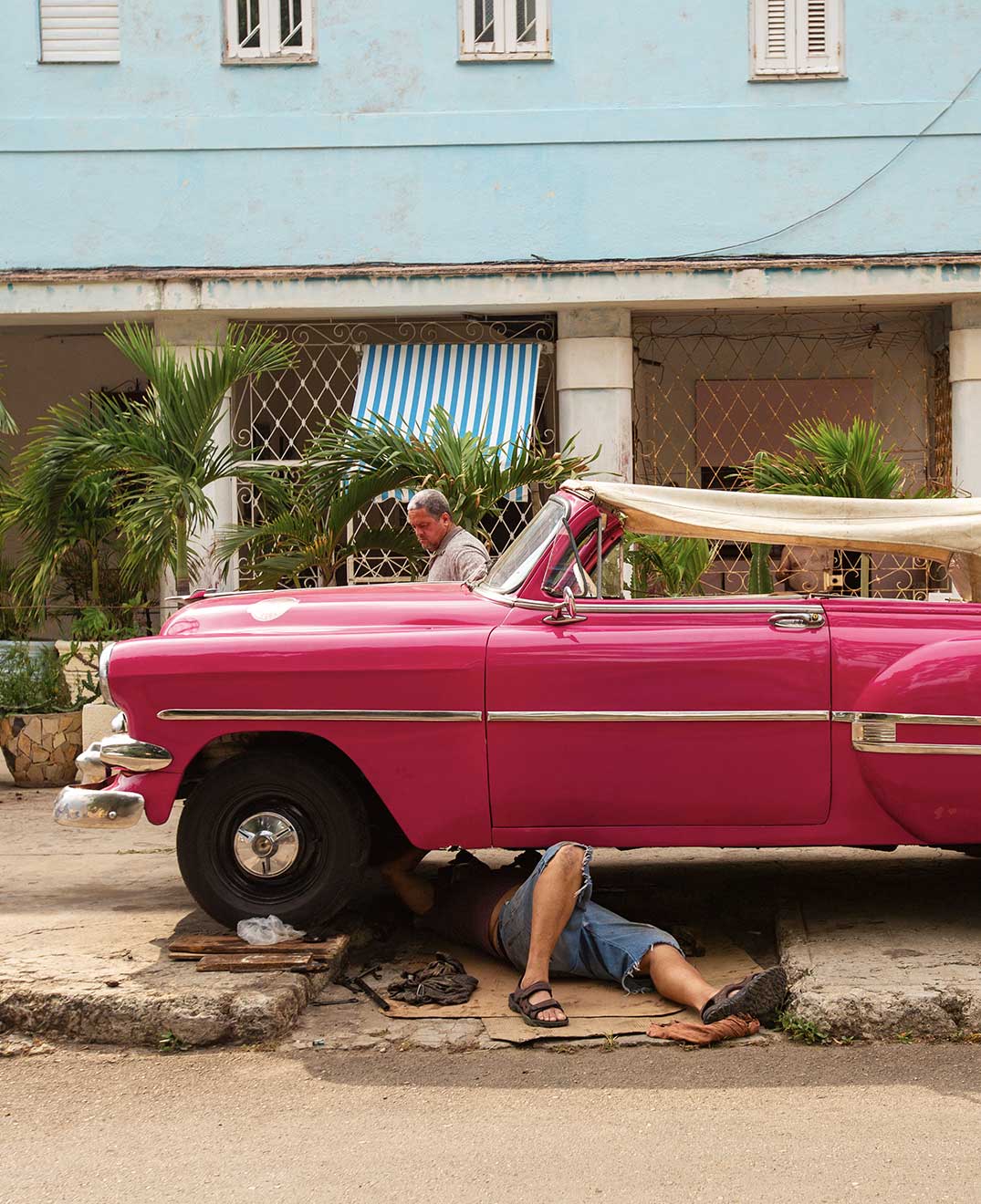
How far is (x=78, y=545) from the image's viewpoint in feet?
38.7

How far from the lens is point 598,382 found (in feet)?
35.5

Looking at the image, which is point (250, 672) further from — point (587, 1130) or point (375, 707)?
point (587, 1130)

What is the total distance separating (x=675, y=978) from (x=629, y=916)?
1.11m

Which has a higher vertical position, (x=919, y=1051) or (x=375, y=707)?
(x=375, y=707)

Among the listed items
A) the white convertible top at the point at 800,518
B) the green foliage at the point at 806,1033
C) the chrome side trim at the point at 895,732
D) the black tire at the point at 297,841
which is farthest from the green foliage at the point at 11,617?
the green foliage at the point at 806,1033

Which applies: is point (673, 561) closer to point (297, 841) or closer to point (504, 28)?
point (297, 841)

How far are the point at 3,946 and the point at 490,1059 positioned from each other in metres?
1.99

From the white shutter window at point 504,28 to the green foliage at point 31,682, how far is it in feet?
17.6

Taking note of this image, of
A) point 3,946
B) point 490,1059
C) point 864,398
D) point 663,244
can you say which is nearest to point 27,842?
point 3,946

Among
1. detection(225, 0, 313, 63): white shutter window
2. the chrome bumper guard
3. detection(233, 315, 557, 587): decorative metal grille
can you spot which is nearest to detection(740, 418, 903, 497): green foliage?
detection(233, 315, 557, 587): decorative metal grille

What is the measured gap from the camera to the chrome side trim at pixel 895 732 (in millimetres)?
5148

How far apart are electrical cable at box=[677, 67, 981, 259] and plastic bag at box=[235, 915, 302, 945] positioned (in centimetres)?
692

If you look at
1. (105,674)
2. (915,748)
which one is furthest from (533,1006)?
(105,674)

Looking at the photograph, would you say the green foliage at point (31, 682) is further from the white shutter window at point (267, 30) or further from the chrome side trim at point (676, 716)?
the chrome side trim at point (676, 716)
